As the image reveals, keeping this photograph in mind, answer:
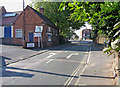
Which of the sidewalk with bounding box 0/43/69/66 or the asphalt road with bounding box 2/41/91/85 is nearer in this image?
the asphalt road with bounding box 2/41/91/85

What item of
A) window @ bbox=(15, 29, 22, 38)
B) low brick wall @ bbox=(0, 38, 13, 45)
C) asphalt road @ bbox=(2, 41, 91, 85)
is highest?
window @ bbox=(15, 29, 22, 38)

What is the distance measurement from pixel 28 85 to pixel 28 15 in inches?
1014

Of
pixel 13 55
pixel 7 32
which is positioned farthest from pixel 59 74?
pixel 7 32

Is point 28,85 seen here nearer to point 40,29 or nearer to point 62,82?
point 62,82

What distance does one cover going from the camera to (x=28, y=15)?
30.4 m

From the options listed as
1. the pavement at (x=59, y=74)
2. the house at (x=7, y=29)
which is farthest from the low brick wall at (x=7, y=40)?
the pavement at (x=59, y=74)

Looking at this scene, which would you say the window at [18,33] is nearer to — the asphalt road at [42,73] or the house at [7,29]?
the house at [7,29]

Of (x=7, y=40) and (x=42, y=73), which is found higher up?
(x=7, y=40)

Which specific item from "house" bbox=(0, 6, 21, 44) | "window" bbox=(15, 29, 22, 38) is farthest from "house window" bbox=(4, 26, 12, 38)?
"window" bbox=(15, 29, 22, 38)

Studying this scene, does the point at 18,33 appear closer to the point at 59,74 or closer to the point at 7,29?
the point at 7,29

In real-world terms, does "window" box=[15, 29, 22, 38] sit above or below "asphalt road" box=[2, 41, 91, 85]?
above

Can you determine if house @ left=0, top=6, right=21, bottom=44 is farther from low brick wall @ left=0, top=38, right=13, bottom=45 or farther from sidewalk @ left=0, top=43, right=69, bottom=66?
sidewalk @ left=0, top=43, right=69, bottom=66

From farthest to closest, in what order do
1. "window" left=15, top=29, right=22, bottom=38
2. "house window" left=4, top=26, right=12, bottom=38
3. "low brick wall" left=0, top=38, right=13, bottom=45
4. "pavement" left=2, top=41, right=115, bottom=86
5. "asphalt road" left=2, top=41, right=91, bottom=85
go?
"house window" left=4, top=26, right=12, bottom=38 < "low brick wall" left=0, top=38, right=13, bottom=45 < "window" left=15, top=29, right=22, bottom=38 < "asphalt road" left=2, top=41, right=91, bottom=85 < "pavement" left=2, top=41, right=115, bottom=86

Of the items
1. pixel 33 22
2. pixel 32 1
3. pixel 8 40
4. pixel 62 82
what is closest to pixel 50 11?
pixel 32 1
